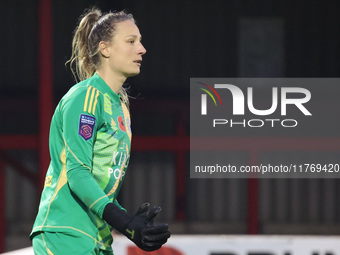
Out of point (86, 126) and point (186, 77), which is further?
point (186, 77)

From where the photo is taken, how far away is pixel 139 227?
2.11m

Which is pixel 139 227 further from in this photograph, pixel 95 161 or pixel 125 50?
pixel 125 50

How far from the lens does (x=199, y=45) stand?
34.7 feet

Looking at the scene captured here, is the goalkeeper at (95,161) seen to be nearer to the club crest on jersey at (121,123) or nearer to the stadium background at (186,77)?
the club crest on jersey at (121,123)

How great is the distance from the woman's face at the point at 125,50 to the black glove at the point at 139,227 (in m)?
0.46

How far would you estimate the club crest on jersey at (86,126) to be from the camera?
224cm

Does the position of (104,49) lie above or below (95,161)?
above

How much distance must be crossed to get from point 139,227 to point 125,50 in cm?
58

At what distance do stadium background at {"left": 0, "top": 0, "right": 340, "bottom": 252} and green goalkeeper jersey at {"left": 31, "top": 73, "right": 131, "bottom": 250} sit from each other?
7.00 meters

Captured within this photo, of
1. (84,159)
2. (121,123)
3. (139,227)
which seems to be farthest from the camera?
(121,123)

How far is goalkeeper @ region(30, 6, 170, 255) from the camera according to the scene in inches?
85.8

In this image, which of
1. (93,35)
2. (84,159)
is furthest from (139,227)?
(93,35)

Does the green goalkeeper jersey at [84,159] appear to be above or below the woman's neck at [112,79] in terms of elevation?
below

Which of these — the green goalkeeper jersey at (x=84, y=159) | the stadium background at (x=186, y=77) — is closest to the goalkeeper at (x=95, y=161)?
the green goalkeeper jersey at (x=84, y=159)
